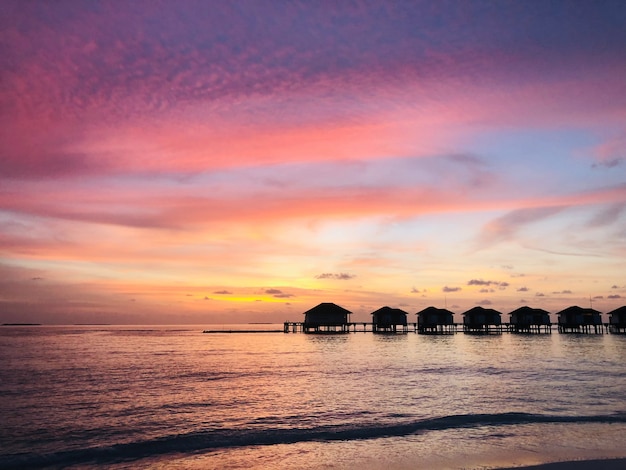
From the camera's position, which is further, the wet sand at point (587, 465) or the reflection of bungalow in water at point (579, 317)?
the reflection of bungalow in water at point (579, 317)

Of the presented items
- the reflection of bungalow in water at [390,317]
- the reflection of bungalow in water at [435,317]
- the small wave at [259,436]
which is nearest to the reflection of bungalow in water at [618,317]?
the reflection of bungalow in water at [435,317]

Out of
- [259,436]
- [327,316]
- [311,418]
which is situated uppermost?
[327,316]

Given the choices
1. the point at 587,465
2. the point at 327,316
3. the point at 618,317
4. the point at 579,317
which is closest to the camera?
the point at 587,465

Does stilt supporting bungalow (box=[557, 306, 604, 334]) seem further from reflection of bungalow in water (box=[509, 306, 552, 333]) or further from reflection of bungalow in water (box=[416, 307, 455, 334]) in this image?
reflection of bungalow in water (box=[416, 307, 455, 334])

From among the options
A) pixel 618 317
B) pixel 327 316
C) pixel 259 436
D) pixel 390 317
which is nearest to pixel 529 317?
pixel 618 317

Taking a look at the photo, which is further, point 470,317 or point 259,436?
point 470,317

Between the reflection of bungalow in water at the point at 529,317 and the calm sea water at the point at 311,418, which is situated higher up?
the reflection of bungalow in water at the point at 529,317

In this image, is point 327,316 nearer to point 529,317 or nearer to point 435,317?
point 435,317

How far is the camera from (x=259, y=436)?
17422 mm

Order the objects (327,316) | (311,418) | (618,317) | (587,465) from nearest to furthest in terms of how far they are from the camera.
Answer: (587,465) < (311,418) < (618,317) < (327,316)

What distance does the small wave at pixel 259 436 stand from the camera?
15164mm

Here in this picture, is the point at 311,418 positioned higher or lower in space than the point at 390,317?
lower

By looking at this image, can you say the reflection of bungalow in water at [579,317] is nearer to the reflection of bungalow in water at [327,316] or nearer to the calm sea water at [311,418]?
the reflection of bungalow in water at [327,316]

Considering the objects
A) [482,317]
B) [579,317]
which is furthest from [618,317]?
[482,317]
